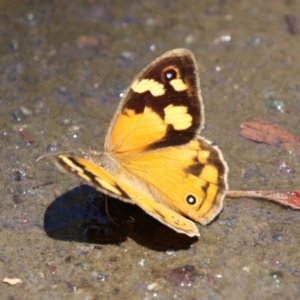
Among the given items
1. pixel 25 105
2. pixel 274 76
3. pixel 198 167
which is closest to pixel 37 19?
pixel 25 105

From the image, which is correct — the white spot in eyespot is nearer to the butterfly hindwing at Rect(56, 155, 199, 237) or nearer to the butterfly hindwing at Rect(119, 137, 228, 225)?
the butterfly hindwing at Rect(119, 137, 228, 225)

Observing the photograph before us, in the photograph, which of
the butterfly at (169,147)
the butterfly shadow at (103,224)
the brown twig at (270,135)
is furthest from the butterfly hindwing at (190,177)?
the brown twig at (270,135)

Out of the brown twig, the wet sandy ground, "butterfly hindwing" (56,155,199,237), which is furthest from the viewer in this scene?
the brown twig

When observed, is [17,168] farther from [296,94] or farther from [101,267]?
[296,94]

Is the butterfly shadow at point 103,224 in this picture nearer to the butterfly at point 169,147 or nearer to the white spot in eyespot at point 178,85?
the butterfly at point 169,147

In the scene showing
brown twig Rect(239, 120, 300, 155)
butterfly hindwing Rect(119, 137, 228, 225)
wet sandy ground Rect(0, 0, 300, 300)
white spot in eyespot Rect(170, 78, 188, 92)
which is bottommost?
brown twig Rect(239, 120, 300, 155)

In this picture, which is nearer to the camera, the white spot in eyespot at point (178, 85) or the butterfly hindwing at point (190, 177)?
the butterfly hindwing at point (190, 177)

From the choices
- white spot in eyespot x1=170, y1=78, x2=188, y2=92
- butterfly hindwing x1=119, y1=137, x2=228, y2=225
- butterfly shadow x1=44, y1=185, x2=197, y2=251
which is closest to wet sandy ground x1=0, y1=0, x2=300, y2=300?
butterfly shadow x1=44, y1=185, x2=197, y2=251
